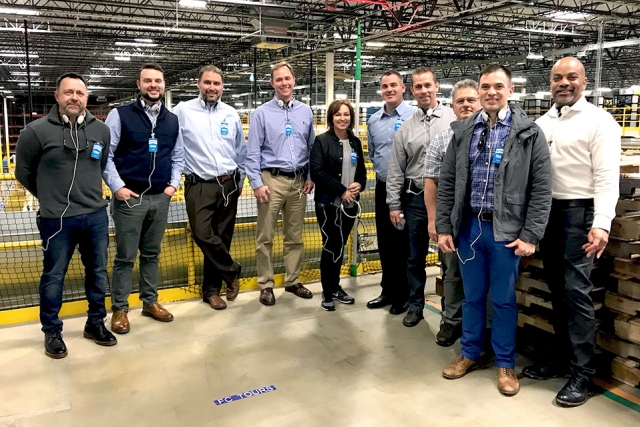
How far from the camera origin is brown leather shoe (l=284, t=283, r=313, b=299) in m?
4.80

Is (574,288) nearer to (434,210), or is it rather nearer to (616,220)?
(616,220)

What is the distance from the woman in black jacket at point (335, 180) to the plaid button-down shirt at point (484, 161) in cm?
142

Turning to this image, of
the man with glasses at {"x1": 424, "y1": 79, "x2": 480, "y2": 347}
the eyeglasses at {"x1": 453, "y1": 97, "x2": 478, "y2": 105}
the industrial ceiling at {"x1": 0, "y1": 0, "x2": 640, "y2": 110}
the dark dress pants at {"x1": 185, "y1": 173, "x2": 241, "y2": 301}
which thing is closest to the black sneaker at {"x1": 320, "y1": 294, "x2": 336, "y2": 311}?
the dark dress pants at {"x1": 185, "y1": 173, "x2": 241, "y2": 301}

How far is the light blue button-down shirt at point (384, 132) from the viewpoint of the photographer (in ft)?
14.0

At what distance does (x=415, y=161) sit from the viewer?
3.86 m

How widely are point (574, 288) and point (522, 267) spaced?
69cm

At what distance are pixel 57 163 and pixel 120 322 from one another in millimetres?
1341

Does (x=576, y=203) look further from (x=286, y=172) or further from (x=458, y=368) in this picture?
(x=286, y=172)

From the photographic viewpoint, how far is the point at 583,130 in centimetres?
285

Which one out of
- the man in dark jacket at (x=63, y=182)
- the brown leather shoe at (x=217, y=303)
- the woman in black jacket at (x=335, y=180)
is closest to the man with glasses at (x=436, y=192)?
the woman in black jacket at (x=335, y=180)

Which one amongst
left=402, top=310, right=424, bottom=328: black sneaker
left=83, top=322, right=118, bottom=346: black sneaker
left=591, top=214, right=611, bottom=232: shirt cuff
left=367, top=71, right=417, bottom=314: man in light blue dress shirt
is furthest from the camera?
left=367, top=71, right=417, bottom=314: man in light blue dress shirt

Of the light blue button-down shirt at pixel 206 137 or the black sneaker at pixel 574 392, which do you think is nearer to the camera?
the black sneaker at pixel 574 392

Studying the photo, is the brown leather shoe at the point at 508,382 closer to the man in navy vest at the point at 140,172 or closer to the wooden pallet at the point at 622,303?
the wooden pallet at the point at 622,303

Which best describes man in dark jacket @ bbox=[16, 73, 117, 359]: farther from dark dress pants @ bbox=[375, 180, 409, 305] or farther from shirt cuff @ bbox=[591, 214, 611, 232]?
shirt cuff @ bbox=[591, 214, 611, 232]
